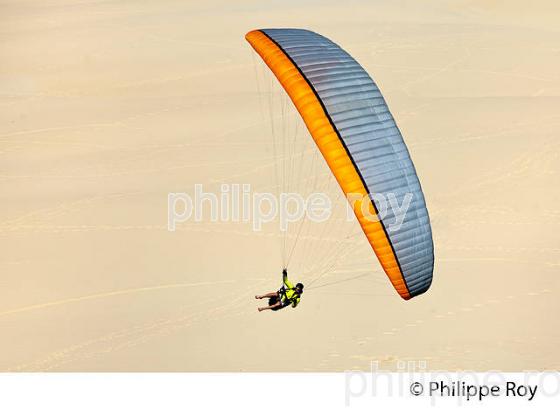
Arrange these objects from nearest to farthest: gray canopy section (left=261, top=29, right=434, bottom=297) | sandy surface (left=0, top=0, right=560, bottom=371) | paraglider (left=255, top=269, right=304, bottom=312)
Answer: gray canopy section (left=261, top=29, right=434, bottom=297), paraglider (left=255, top=269, right=304, bottom=312), sandy surface (left=0, top=0, right=560, bottom=371)

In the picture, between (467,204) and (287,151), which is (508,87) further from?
(287,151)

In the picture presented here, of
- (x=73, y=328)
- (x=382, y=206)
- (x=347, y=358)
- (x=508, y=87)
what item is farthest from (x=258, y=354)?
(x=508, y=87)

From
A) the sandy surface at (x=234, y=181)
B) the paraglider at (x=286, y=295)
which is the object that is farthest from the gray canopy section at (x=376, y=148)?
the sandy surface at (x=234, y=181)

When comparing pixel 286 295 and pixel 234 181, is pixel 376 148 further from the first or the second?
pixel 234 181

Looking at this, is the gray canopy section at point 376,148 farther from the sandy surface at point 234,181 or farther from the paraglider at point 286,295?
the sandy surface at point 234,181

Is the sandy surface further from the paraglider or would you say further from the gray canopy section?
the gray canopy section

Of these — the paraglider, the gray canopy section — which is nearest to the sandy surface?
the paraglider

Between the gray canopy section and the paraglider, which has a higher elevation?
the gray canopy section
